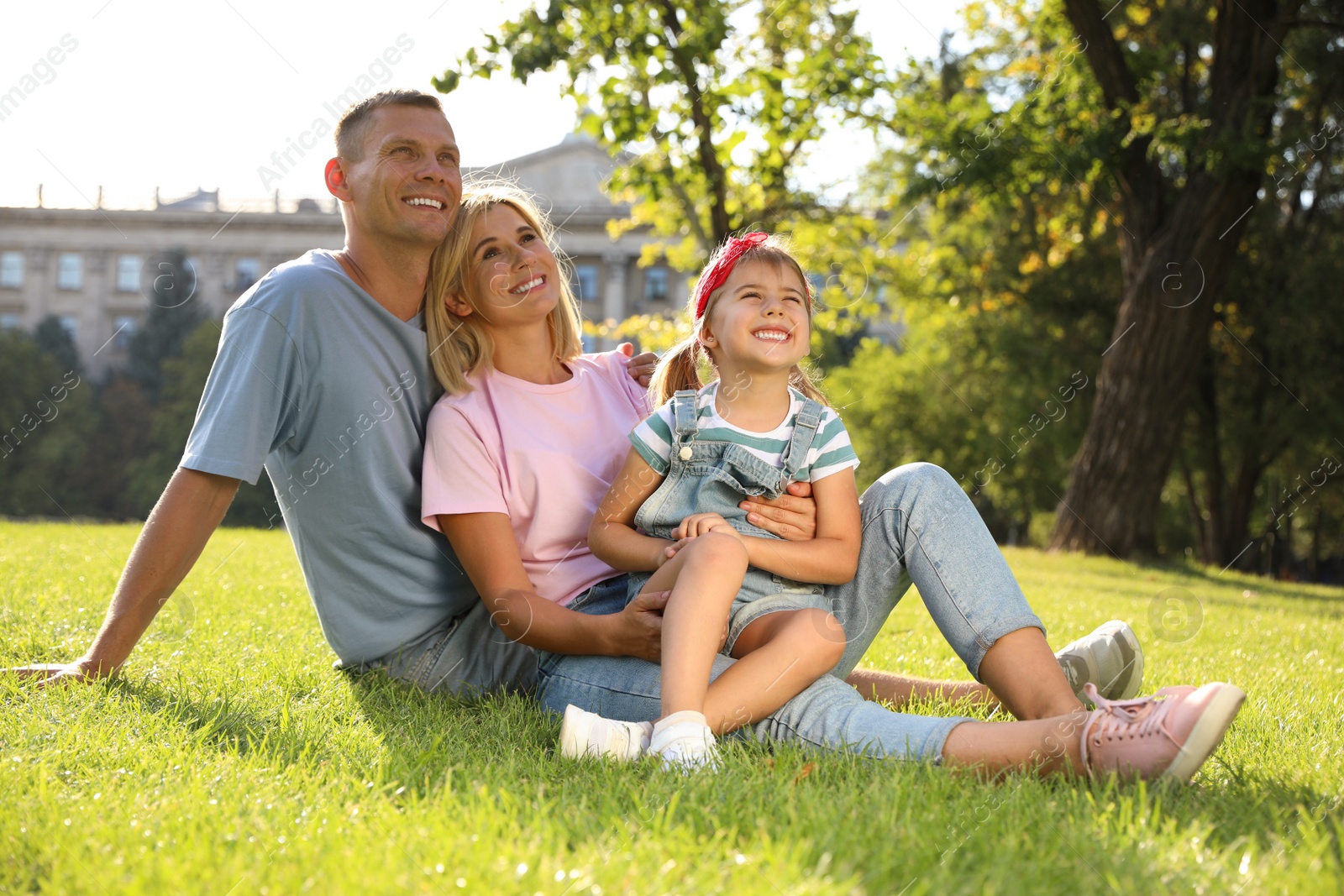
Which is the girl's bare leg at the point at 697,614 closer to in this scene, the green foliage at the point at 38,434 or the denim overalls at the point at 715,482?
the denim overalls at the point at 715,482

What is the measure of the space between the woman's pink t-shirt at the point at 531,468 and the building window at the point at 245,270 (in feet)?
180

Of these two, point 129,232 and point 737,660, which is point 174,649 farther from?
point 129,232

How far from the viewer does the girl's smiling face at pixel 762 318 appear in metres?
2.87

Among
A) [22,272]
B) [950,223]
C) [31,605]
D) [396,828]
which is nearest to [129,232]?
[22,272]

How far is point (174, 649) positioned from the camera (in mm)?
3625

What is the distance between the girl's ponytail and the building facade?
4291 cm

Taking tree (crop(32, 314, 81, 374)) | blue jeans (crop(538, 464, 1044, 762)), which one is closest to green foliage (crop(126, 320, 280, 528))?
tree (crop(32, 314, 81, 374))

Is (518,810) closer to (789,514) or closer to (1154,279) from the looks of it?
(789,514)

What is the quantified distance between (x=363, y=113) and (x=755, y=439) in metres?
1.60

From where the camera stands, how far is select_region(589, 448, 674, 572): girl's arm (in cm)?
269

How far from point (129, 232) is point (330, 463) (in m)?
56.4

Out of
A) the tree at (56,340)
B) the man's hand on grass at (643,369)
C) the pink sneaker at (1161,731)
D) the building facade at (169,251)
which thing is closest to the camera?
the pink sneaker at (1161,731)

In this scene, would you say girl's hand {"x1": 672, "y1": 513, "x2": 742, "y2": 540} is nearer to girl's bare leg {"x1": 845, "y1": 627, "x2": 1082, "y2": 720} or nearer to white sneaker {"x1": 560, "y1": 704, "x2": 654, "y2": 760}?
white sneaker {"x1": 560, "y1": 704, "x2": 654, "y2": 760}

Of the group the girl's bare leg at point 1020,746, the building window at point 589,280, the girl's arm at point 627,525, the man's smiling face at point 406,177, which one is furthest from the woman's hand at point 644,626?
the building window at point 589,280
